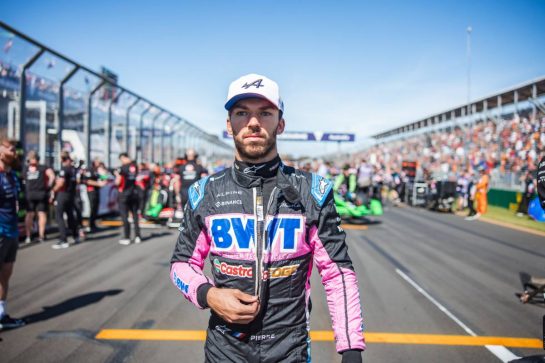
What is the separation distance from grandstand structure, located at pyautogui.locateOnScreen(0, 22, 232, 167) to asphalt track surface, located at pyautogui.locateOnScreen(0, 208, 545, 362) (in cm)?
297

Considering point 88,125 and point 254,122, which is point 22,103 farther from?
point 254,122

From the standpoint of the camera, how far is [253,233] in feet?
5.18

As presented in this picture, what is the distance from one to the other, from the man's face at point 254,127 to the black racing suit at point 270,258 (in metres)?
0.09

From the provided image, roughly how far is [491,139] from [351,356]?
24139 millimetres

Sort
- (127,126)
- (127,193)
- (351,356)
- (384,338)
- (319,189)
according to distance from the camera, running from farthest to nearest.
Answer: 1. (127,126)
2. (127,193)
3. (384,338)
4. (319,189)
5. (351,356)

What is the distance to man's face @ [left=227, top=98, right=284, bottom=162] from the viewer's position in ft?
5.19

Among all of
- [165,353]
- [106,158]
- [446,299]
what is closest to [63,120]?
[106,158]

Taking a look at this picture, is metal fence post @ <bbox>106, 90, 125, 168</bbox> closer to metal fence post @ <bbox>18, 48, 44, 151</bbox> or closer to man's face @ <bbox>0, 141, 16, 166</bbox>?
metal fence post @ <bbox>18, 48, 44, 151</bbox>

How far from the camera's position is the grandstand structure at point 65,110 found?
8.09 metres

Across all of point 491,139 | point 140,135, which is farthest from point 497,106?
point 140,135

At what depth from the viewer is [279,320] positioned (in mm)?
1562

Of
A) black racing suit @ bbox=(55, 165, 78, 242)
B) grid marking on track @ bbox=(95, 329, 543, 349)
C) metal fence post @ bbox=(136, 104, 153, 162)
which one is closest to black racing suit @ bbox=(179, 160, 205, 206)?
black racing suit @ bbox=(55, 165, 78, 242)

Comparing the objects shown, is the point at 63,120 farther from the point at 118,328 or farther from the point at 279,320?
the point at 279,320

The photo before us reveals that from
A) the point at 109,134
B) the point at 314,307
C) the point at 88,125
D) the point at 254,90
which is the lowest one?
the point at 314,307
